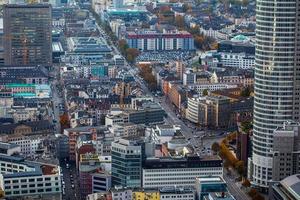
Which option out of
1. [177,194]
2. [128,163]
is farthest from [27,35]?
[177,194]

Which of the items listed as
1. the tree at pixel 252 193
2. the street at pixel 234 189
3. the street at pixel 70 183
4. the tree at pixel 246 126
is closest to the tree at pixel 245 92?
the tree at pixel 246 126

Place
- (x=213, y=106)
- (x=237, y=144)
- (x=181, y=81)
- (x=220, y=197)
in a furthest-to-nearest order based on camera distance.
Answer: (x=181, y=81) < (x=213, y=106) < (x=237, y=144) < (x=220, y=197)

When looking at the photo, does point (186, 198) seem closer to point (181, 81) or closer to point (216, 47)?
point (181, 81)

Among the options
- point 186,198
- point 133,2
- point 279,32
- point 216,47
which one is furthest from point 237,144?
point 133,2

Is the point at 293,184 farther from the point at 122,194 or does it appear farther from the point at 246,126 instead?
the point at 246,126

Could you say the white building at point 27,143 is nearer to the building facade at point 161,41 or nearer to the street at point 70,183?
the street at point 70,183
